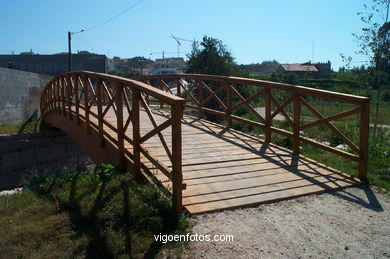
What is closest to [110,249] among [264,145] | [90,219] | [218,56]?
[90,219]

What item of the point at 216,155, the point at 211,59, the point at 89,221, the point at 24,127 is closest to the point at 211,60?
the point at 211,59

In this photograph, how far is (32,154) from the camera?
512 inches

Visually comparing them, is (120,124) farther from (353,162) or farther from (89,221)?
(353,162)

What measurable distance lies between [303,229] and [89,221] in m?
2.12

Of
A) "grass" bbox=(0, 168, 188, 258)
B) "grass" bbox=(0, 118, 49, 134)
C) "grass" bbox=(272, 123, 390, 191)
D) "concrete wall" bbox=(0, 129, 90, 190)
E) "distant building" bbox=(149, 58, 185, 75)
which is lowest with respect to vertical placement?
"concrete wall" bbox=(0, 129, 90, 190)

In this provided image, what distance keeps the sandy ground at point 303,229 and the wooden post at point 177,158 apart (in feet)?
0.75

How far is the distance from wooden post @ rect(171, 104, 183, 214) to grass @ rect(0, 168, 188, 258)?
12 cm

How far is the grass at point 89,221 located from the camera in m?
3.38

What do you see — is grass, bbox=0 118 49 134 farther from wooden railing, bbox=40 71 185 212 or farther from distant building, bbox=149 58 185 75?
distant building, bbox=149 58 185 75

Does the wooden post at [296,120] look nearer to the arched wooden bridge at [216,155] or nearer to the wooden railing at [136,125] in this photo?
the arched wooden bridge at [216,155]

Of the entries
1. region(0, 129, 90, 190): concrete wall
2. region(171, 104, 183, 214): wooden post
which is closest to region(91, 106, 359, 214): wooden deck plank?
region(171, 104, 183, 214): wooden post

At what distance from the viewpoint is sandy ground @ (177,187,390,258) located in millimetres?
3279

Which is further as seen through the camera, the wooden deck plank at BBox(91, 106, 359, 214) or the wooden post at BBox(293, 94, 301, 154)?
the wooden post at BBox(293, 94, 301, 154)

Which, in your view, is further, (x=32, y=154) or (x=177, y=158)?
(x=32, y=154)
